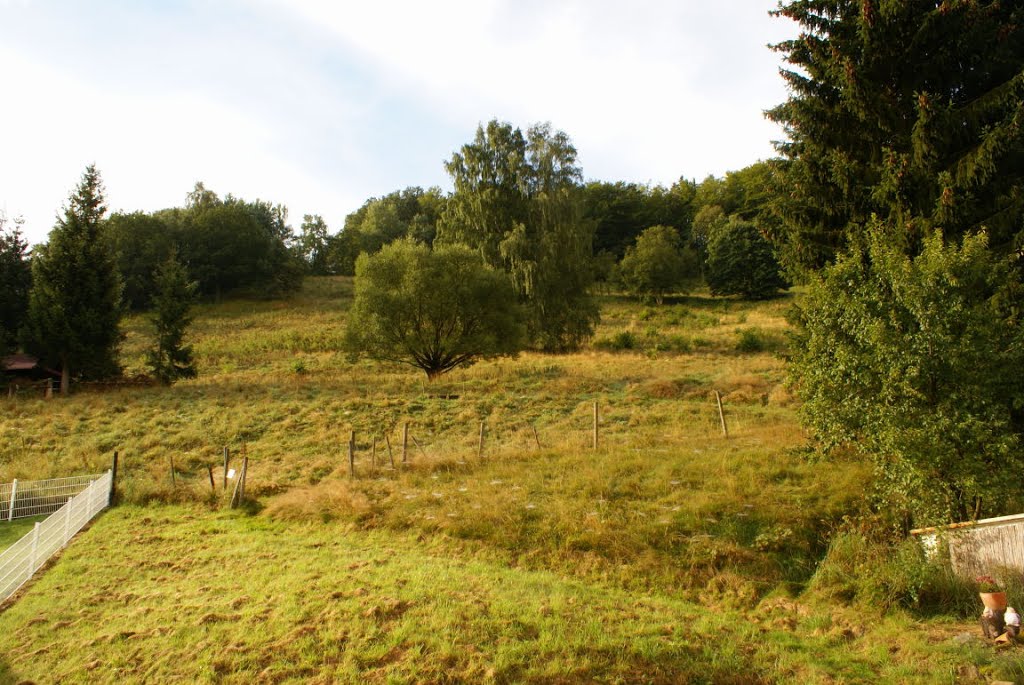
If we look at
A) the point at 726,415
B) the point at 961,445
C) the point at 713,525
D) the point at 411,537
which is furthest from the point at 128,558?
the point at 726,415

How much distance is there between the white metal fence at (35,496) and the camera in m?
16.3

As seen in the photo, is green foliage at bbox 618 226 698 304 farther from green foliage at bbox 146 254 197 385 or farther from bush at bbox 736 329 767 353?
green foliage at bbox 146 254 197 385

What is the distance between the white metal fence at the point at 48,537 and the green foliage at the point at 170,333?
73.5ft

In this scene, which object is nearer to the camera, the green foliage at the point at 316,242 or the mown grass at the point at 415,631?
the mown grass at the point at 415,631

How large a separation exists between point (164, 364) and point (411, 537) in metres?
31.2

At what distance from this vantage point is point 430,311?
33.7m

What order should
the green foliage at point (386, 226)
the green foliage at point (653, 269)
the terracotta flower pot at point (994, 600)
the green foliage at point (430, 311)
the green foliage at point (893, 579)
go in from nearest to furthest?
1. the terracotta flower pot at point (994, 600)
2. the green foliage at point (893, 579)
3. the green foliage at point (430, 311)
4. the green foliage at point (653, 269)
5. the green foliage at point (386, 226)

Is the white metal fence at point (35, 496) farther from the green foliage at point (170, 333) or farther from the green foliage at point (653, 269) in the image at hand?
the green foliage at point (653, 269)

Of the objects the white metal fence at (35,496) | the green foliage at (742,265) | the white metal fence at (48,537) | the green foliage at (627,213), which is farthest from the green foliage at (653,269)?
the white metal fence at (48,537)

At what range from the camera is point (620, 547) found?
1174cm

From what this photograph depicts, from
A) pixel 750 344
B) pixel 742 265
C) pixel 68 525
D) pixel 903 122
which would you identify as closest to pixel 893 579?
pixel 903 122

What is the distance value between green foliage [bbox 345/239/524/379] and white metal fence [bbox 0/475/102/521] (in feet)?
54.8

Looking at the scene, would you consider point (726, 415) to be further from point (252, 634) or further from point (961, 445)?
point (252, 634)

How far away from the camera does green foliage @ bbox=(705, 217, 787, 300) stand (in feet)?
224
